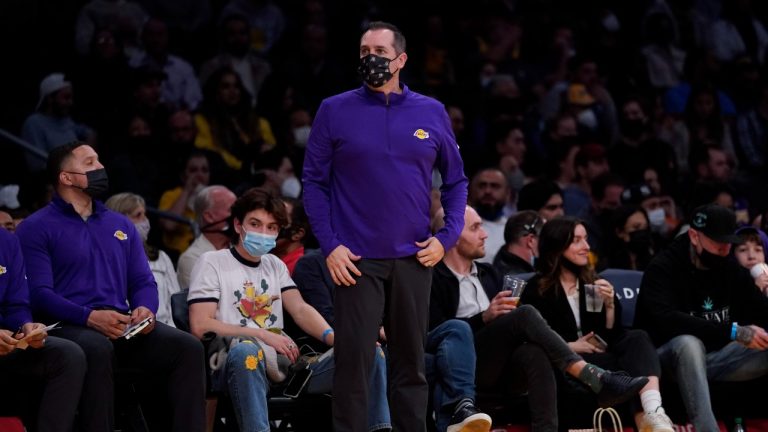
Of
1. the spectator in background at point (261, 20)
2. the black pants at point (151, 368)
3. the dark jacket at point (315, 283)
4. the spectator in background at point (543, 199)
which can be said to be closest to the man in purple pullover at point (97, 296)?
the black pants at point (151, 368)

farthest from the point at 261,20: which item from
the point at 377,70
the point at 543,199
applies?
the point at 377,70

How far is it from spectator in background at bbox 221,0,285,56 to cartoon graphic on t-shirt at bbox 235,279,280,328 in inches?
226

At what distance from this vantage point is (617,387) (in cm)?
702

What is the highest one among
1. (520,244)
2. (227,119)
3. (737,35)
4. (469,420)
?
(737,35)

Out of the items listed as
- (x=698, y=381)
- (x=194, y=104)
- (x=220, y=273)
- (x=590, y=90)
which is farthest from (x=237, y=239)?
(x=590, y=90)

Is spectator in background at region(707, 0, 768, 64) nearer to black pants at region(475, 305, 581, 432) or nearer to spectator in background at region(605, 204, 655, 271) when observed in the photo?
spectator in background at region(605, 204, 655, 271)

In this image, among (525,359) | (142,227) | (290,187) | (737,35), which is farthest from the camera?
(737,35)

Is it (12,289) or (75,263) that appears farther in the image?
(75,263)

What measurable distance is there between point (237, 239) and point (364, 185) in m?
1.74

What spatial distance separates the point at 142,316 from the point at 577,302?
2.50 metres

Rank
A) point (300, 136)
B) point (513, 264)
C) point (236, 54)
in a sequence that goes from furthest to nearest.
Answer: point (236, 54) → point (300, 136) → point (513, 264)

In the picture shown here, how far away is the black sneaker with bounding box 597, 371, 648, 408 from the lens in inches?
276

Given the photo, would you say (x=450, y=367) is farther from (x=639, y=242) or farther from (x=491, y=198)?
(x=491, y=198)

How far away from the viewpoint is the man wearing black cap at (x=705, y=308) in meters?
7.49
